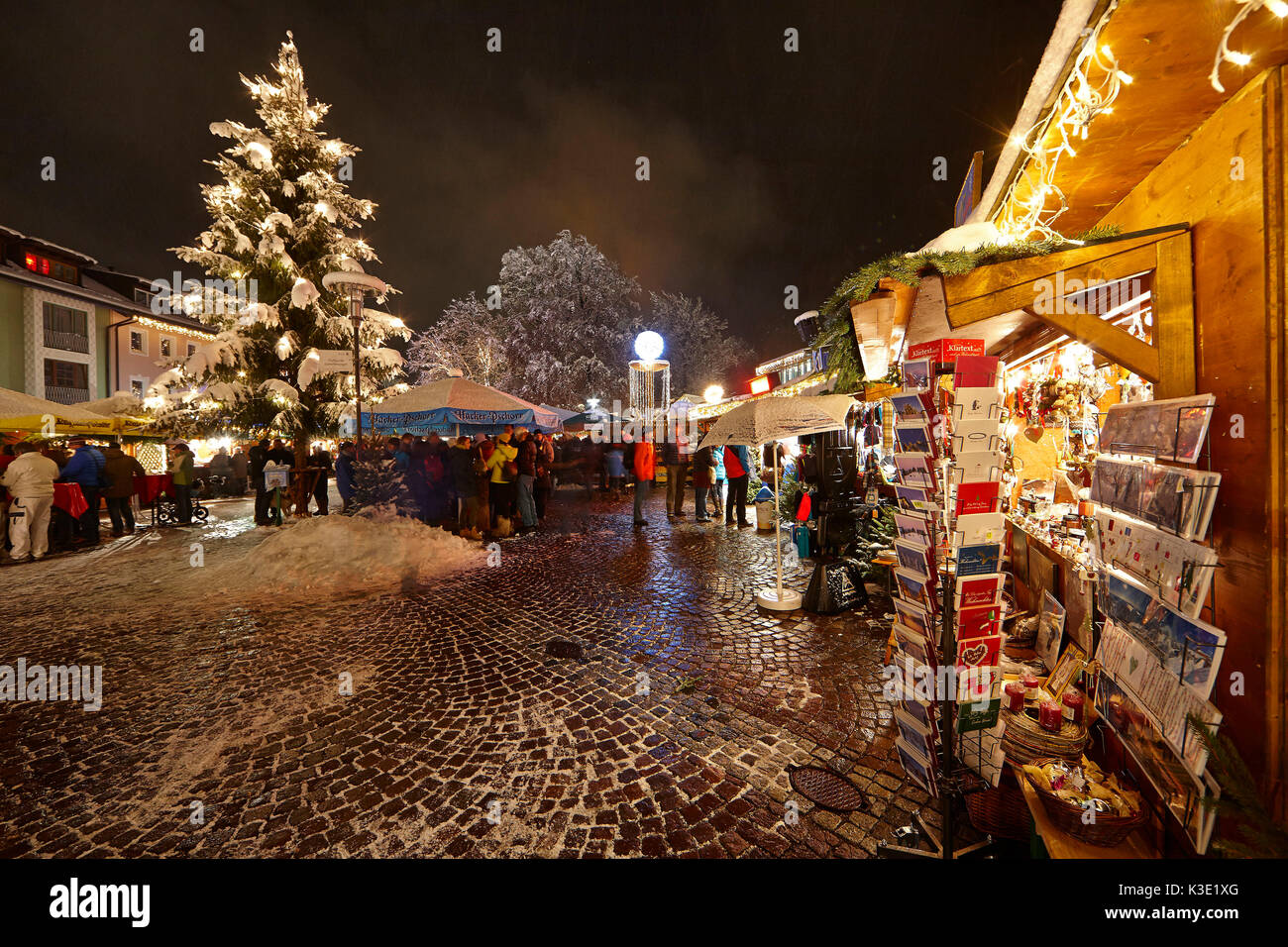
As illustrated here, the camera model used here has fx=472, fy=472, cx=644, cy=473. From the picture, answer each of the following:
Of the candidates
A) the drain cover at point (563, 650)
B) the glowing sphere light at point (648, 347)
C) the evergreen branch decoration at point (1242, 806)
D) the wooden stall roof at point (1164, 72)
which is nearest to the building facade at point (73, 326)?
the glowing sphere light at point (648, 347)

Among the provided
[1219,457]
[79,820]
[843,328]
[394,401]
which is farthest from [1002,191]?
[394,401]

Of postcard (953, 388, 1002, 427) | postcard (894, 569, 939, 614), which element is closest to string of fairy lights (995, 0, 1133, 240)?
postcard (953, 388, 1002, 427)

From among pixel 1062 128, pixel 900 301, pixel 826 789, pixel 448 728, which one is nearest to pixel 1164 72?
pixel 1062 128

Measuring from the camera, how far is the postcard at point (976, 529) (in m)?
2.70

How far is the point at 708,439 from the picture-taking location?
6.10m

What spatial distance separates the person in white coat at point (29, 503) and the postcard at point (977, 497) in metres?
15.7

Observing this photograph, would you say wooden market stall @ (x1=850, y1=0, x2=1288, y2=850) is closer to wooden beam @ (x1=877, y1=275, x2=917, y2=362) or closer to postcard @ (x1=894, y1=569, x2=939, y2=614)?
wooden beam @ (x1=877, y1=275, x2=917, y2=362)

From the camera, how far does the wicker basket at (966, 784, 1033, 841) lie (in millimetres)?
2584

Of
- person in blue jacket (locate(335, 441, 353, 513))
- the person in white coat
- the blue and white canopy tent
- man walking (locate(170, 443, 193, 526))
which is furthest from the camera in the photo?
man walking (locate(170, 443, 193, 526))

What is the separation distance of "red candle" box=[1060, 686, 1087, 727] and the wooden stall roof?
3.01 meters

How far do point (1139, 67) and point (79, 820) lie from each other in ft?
22.7

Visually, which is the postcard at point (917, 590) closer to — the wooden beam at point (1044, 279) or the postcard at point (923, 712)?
the postcard at point (923, 712)

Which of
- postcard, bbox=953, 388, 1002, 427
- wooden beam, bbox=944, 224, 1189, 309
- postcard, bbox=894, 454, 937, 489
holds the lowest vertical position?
postcard, bbox=894, 454, 937, 489
